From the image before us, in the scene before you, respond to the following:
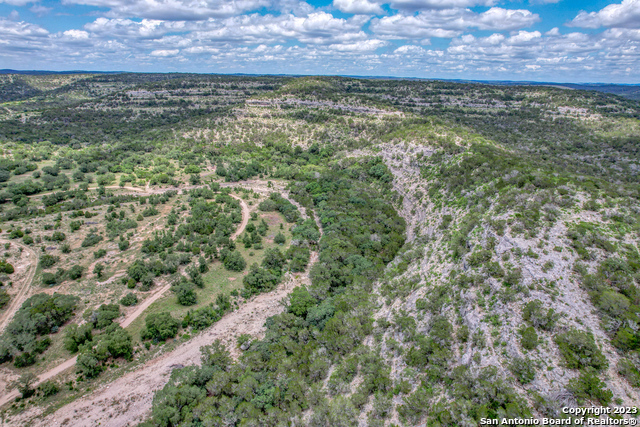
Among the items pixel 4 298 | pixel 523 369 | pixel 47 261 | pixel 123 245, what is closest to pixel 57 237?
pixel 47 261

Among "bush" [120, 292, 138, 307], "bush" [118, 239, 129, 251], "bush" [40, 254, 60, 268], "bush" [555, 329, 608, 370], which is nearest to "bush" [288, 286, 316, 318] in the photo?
"bush" [120, 292, 138, 307]

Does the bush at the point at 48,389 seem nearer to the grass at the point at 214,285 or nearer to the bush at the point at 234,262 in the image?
the grass at the point at 214,285

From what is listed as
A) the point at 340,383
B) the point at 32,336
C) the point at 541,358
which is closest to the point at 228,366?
the point at 340,383

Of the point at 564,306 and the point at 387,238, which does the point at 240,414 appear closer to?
the point at 564,306

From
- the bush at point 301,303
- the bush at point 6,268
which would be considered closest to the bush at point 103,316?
the bush at point 6,268

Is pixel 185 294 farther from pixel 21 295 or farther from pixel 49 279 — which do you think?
pixel 21 295

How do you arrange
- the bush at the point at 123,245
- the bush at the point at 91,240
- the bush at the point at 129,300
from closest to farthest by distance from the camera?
the bush at the point at 129,300 < the bush at the point at 123,245 < the bush at the point at 91,240
